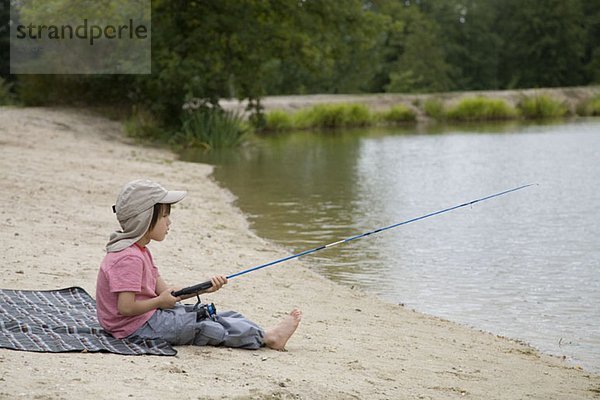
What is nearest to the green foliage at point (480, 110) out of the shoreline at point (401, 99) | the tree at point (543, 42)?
the shoreline at point (401, 99)

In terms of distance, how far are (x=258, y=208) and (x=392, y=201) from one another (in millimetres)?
1958

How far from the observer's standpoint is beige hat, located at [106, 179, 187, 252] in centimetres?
504

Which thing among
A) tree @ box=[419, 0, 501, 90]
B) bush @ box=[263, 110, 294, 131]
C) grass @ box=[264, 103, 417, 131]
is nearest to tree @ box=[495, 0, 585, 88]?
tree @ box=[419, 0, 501, 90]

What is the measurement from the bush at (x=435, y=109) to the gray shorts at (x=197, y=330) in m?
30.5

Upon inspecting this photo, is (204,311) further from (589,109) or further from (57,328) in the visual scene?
(589,109)

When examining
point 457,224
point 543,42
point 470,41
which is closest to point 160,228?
point 457,224

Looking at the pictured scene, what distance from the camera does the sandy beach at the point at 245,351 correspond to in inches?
175

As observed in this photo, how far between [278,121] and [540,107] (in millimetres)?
A: 10611

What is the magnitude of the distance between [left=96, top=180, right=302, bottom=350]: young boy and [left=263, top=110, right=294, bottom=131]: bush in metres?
25.2

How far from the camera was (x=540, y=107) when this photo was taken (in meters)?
35.7

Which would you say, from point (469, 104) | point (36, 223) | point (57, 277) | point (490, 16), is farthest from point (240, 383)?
point (490, 16)

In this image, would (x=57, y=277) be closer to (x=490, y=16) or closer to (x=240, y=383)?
(x=240, y=383)

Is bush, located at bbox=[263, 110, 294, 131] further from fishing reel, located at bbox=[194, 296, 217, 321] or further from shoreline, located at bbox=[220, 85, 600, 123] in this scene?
fishing reel, located at bbox=[194, 296, 217, 321]

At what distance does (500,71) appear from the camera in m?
53.7
